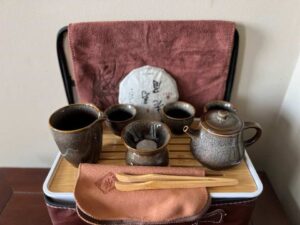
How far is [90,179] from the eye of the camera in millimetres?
562

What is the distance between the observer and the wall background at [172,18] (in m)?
0.63

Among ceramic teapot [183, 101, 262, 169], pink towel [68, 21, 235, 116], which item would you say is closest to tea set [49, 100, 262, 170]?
ceramic teapot [183, 101, 262, 169]

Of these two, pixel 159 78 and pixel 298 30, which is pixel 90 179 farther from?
pixel 298 30

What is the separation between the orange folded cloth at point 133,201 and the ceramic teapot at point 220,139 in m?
0.07

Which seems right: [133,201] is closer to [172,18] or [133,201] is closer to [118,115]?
[118,115]

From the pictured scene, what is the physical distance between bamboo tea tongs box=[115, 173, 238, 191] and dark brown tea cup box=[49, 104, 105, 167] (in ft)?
0.28

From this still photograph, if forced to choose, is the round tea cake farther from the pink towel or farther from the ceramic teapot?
the ceramic teapot

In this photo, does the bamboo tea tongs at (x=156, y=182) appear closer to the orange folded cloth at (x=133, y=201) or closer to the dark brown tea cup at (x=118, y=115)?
the orange folded cloth at (x=133, y=201)

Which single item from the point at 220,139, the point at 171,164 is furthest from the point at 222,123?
the point at 171,164

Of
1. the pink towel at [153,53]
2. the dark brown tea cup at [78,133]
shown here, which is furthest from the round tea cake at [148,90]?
the dark brown tea cup at [78,133]

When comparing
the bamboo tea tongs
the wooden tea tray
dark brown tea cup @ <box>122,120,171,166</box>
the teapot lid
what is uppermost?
the teapot lid

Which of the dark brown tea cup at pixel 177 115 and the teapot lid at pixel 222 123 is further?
the dark brown tea cup at pixel 177 115

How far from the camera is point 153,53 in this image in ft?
2.19

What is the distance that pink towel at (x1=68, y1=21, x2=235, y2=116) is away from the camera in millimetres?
631
